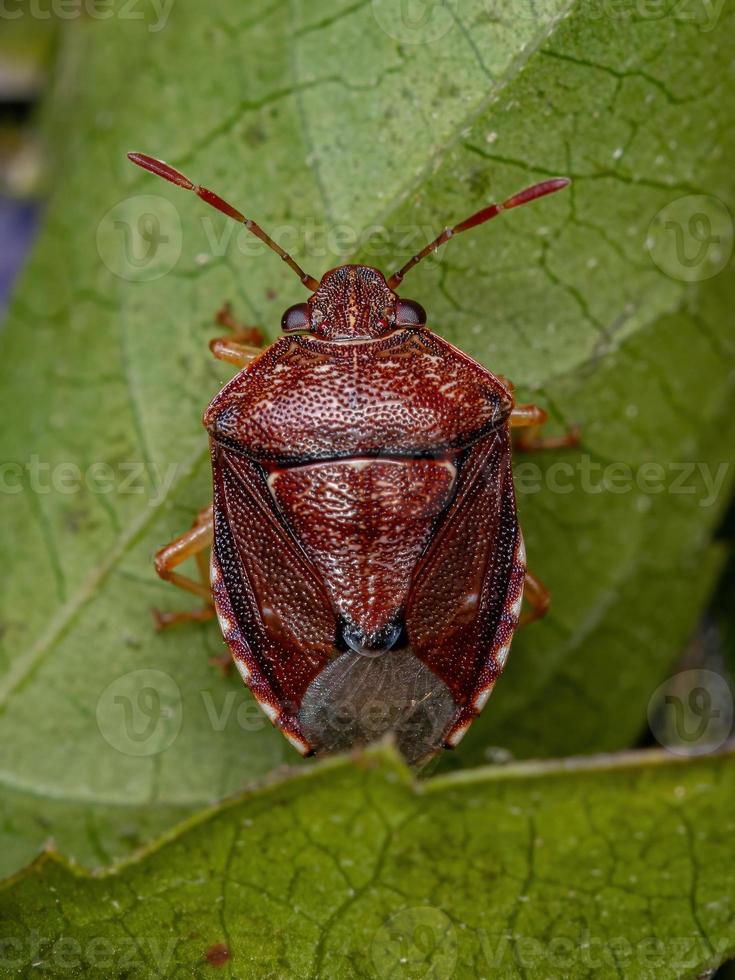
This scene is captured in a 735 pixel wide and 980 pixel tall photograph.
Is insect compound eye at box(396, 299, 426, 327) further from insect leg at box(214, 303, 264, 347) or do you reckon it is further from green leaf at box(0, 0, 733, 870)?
insect leg at box(214, 303, 264, 347)

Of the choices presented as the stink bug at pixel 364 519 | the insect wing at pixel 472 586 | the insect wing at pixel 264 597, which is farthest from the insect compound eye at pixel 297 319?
the insect wing at pixel 472 586

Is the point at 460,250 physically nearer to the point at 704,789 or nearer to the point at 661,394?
the point at 661,394

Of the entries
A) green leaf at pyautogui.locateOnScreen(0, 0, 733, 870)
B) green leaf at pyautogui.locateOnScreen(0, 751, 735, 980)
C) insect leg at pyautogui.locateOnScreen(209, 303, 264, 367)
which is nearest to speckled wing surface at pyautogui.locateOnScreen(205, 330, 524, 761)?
insect leg at pyautogui.locateOnScreen(209, 303, 264, 367)

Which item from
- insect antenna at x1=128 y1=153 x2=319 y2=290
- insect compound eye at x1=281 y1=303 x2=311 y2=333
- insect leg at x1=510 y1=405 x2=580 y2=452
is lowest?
insect leg at x1=510 y1=405 x2=580 y2=452

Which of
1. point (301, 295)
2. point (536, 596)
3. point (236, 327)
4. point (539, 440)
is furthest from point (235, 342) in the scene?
point (536, 596)

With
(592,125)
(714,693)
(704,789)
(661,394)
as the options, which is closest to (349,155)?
(592,125)

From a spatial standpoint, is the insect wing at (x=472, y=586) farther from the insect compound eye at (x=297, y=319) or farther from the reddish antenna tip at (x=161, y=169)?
the reddish antenna tip at (x=161, y=169)
